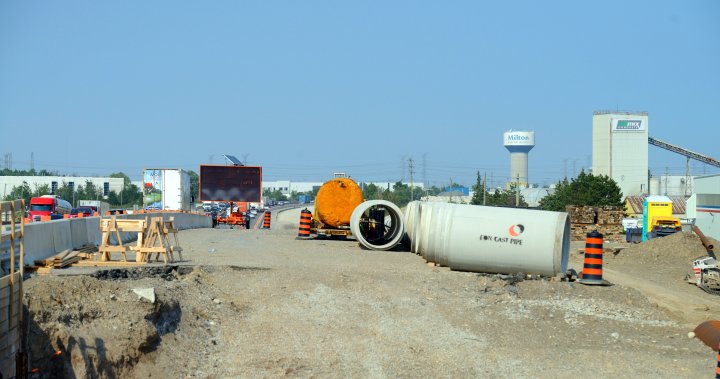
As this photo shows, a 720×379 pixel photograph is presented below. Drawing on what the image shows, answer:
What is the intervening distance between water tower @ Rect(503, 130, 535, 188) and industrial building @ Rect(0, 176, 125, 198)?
8857cm

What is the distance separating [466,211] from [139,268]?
8.00 m

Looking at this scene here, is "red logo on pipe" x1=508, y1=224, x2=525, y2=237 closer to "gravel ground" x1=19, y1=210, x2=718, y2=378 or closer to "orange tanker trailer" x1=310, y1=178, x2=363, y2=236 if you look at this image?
"gravel ground" x1=19, y1=210, x2=718, y2=378

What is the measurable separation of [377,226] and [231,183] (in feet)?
71.2

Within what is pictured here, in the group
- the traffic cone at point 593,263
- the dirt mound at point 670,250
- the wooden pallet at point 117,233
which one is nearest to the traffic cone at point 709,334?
the traffic cone at point 593,263

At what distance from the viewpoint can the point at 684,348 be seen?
561 inches

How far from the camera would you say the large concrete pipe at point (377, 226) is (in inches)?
1077

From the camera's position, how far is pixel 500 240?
19656mm

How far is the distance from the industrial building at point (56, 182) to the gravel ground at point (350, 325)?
96.6m

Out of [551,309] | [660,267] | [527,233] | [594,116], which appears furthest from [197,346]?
[594,116]

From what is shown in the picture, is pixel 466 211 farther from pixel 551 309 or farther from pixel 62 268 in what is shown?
pixel 62 268

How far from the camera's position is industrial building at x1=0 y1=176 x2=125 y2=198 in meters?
112

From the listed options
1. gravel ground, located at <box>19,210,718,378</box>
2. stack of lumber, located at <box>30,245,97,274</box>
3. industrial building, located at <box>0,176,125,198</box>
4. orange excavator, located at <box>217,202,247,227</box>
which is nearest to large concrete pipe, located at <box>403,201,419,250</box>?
gravel ground, located at <box>19,210,718,378</box>

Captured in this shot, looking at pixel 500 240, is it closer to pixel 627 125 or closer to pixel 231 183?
pixel 231 183

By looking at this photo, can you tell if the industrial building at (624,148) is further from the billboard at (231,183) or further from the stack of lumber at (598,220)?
the billboard at (231,183)
